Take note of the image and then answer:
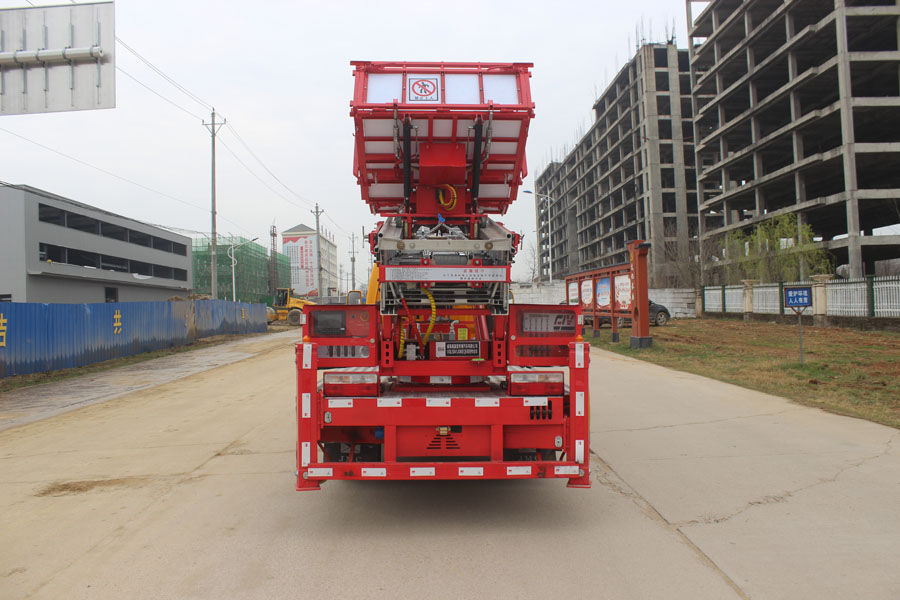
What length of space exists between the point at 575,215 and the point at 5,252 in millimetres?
81189

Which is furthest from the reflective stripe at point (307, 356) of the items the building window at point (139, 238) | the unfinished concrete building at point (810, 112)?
the building window at point (139, 238)

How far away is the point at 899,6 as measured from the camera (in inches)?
1388

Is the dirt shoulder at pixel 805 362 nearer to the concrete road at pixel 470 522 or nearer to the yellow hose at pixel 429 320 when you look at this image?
the concrete road at pixel 470 522

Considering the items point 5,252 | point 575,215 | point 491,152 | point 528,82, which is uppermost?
point 575,215

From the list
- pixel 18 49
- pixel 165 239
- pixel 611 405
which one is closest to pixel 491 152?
pixel 611 405

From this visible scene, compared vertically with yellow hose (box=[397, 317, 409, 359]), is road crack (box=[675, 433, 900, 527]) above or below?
below

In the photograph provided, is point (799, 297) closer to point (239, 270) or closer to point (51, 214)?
point (51, 214)

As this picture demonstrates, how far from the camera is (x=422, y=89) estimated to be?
17.9 feet

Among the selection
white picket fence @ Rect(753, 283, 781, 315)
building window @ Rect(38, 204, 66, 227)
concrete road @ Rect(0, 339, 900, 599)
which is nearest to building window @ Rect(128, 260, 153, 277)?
building window @ Rect(38, 204, 66, 227)

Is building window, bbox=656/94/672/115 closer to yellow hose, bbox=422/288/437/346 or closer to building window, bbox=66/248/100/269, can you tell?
building window, bbox=66/248/100/269

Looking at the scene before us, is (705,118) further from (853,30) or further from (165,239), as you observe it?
(165,239)

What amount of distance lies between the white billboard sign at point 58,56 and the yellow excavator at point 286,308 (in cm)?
3155

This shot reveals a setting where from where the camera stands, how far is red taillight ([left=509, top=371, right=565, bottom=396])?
450 centimetres

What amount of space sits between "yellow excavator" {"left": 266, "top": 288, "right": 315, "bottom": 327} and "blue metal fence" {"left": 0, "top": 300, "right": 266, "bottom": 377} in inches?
582
